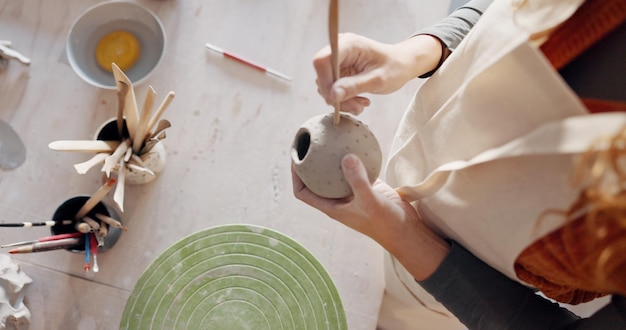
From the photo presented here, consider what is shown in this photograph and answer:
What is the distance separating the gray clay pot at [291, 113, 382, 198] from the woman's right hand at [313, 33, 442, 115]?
1.2 inches

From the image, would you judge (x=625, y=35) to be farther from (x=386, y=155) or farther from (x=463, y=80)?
(x=386, y=155)

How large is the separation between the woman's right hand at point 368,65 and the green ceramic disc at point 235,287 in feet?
0.82

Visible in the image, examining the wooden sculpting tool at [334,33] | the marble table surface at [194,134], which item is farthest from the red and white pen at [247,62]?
the wooden sculpting tool at [334,33]

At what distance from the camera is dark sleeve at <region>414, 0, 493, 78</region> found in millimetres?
621

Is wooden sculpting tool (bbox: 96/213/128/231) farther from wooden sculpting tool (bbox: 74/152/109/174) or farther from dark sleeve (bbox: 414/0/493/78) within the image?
dark sleeve (bbox: 414/0/493/78)

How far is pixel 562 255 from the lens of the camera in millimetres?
432

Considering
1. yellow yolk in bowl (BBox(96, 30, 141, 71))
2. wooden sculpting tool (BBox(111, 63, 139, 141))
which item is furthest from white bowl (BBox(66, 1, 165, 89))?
wooden sculpting tool (BBox(111, 63, 139, 141))

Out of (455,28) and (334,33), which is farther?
(455,28)

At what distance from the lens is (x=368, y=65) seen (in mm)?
569

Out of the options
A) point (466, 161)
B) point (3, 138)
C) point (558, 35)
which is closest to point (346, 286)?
point (466, 161)

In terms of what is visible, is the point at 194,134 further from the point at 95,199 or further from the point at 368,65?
the point at 368,65

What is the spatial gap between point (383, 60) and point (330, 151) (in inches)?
5.3

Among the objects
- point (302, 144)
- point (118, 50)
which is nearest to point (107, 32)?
point (118, 50)

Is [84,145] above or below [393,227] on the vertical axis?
above
